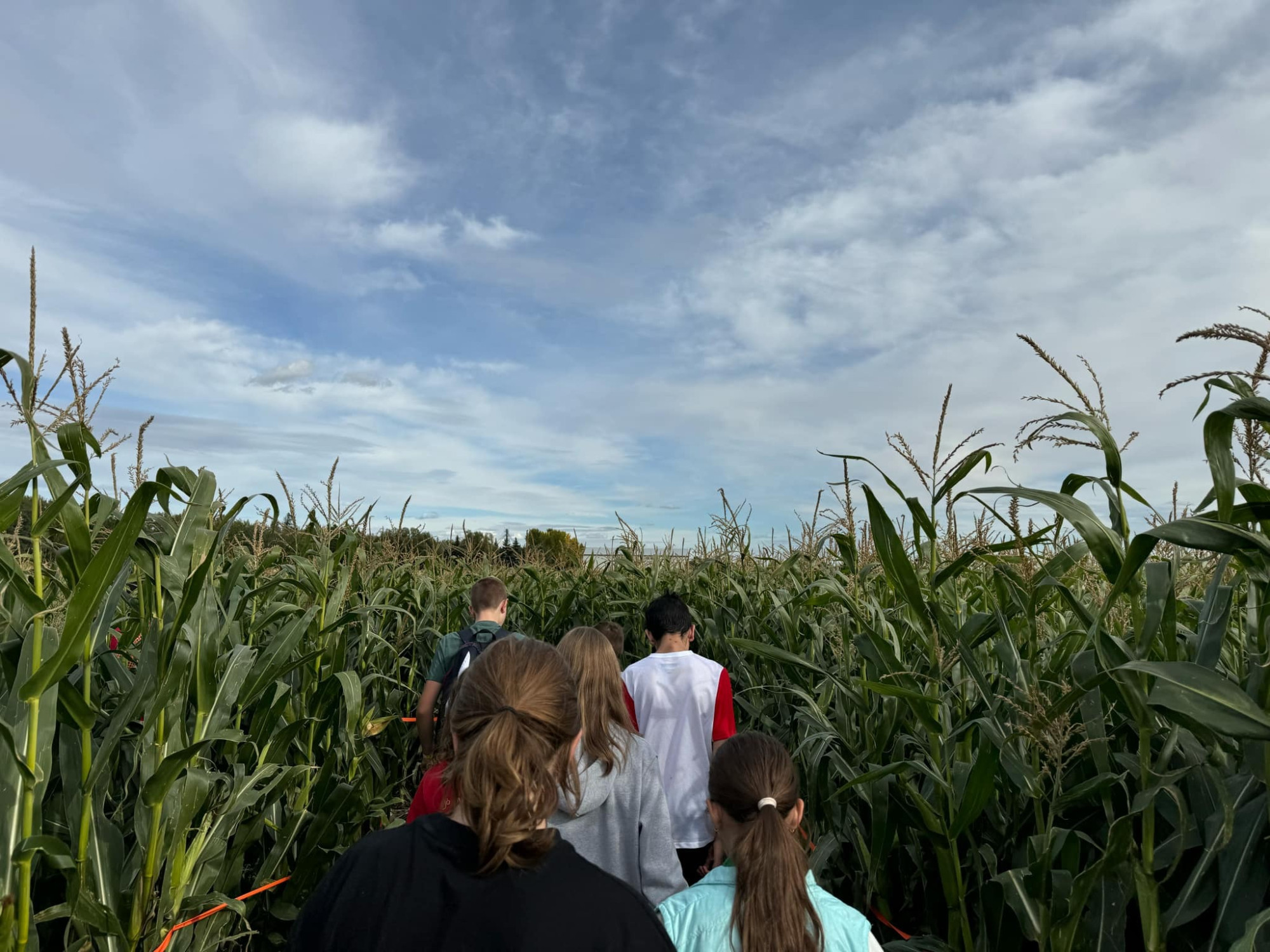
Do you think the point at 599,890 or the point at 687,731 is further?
the point at 687,731

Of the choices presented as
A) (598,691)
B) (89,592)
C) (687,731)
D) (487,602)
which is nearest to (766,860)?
(598,691)

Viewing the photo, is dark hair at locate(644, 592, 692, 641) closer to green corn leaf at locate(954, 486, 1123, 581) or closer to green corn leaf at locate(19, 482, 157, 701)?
green corn leaf at locate(954, 486, 1123, 581)

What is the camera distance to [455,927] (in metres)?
1.33

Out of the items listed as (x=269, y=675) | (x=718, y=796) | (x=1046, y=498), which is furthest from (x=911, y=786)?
(x=269, y=675)

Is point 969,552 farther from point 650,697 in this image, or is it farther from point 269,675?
point 269,675

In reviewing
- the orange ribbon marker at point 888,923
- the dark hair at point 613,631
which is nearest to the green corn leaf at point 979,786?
the orange ribbon marker at point 888,923

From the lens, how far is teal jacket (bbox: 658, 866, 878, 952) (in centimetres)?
185

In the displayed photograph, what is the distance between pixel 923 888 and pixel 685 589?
346 centimetres

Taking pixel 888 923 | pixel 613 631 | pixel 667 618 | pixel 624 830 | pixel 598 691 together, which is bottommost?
pixel 888 923

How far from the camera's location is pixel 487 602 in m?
4.70

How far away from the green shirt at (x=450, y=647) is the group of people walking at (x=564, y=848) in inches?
64.2

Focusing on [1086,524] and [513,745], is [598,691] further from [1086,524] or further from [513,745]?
[1086,524]

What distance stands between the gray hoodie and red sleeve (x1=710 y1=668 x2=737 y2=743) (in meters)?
1.16

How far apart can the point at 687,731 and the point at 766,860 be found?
6.28 feet
